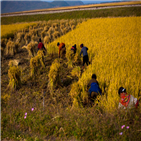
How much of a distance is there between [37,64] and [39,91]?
165 centimetres

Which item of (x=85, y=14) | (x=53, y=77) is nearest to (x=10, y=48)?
(x=53, y=77)

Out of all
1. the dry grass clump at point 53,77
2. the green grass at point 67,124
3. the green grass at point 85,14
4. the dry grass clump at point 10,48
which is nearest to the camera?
the green grass at point 67,124

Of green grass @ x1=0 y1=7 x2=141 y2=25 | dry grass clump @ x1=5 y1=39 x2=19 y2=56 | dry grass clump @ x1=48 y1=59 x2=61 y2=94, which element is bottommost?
dry grass clump @ x1=48 y1=59 x2=61 y2=94

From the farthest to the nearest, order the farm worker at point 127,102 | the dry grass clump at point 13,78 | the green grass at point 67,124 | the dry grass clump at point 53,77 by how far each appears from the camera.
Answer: the dry grass clump at point 13,78
the dry grass clump at point 53,77
the farm worker at point 127,102
the green grass at point 67,124

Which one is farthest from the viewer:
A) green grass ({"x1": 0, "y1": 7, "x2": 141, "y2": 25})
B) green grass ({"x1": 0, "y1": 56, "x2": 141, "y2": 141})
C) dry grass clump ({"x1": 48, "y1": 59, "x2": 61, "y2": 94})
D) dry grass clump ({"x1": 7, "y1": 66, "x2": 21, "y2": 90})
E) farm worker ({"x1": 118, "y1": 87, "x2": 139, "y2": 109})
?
green grass ({"x1": 0, "y1": 7, "x2": 141, "y2": 25})

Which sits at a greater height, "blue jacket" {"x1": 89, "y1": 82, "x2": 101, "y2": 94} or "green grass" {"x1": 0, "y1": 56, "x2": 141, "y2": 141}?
"blue jacket" {"x1": 89, "y1": 82, "x2": 101, "y2": 94}

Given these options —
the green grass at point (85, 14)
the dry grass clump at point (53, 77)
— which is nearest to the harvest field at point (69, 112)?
the dry grass clump at point (53, 77)

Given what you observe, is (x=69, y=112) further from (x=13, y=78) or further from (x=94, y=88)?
(x=13, y=78)

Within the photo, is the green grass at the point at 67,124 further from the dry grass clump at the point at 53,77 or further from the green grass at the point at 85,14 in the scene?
the green grass at the point at 85,14

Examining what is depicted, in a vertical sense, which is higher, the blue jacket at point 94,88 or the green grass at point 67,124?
the blue jacket at point 94,88

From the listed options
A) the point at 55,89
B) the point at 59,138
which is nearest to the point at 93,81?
the point at 55,89

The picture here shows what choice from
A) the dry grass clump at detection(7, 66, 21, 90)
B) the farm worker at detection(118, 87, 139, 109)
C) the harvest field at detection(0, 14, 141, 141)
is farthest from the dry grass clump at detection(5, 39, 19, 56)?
the farm worker at detection(118, 87, 139, 109)

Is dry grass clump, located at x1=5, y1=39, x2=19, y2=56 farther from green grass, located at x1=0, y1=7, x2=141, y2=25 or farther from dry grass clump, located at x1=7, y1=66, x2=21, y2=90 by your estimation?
green grass, located at x1=0, y1=7, x2=141, y2=25

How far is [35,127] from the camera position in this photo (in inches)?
112
